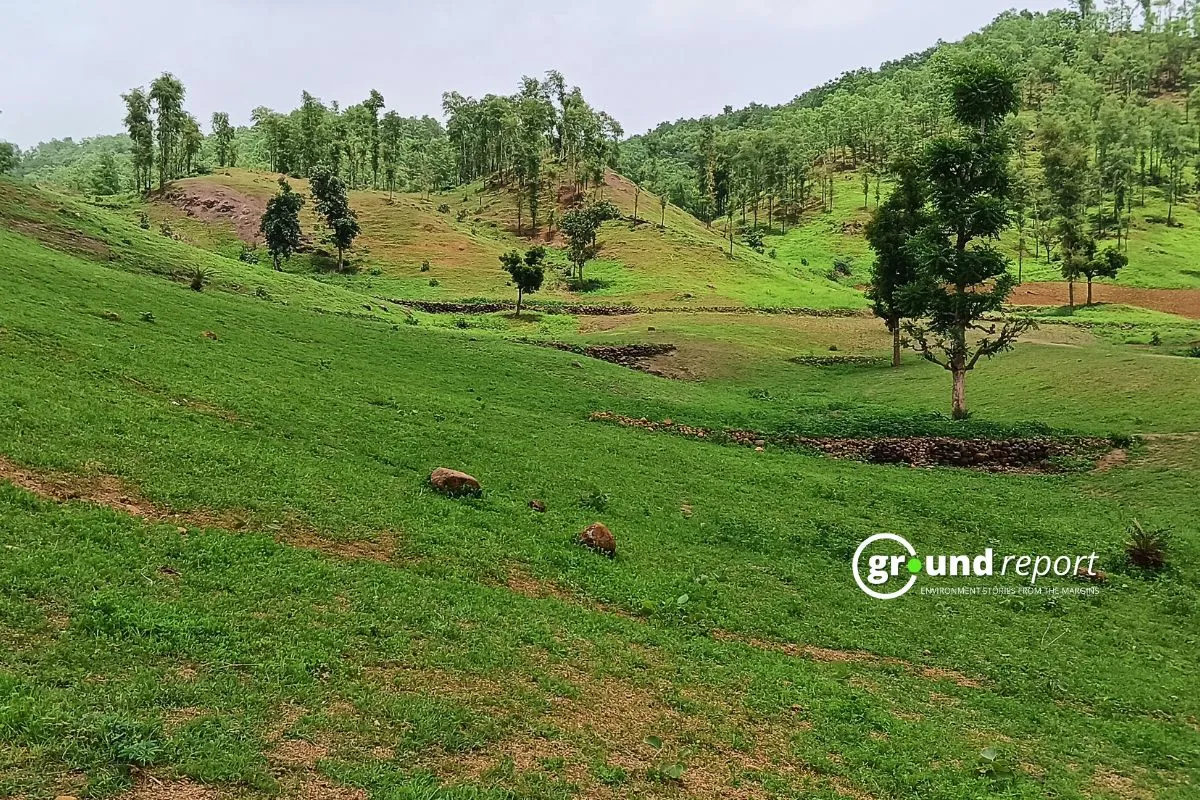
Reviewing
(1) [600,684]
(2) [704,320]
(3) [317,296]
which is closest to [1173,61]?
(2) [704,320]

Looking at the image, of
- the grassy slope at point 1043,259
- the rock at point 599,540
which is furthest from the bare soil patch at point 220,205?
the rock at point 599,540

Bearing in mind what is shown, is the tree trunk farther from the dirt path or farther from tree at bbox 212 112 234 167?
tree at bbox 212 112 234 167

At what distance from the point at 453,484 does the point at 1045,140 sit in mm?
106656

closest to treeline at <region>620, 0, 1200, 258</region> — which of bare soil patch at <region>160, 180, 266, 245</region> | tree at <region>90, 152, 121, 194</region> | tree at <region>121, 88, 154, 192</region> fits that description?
bare soil patch at <region>160, 180, 266, 245</region>

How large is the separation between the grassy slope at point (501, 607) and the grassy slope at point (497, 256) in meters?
46.9

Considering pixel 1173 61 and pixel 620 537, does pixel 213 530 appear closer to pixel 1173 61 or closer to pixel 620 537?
pixel 620 537

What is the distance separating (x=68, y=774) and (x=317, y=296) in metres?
43.4

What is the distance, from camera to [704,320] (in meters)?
58.2

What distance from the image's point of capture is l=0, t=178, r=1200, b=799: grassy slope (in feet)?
27.6

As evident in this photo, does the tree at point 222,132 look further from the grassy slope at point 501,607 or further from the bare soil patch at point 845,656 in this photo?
the bare soil patch at point 845,656

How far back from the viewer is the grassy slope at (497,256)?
73062 mm

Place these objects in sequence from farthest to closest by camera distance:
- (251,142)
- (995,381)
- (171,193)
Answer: (251,142)
(171,193)
(995,381)
